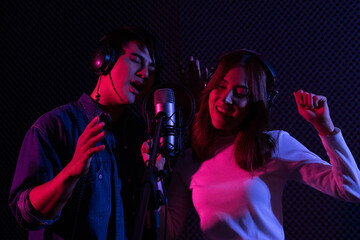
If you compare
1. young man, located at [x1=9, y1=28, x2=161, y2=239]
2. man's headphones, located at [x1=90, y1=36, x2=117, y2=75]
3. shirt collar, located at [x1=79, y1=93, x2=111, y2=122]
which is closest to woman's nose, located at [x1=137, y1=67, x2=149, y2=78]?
young man, located at [x1=9, y1=28, x2=161, y2=239]

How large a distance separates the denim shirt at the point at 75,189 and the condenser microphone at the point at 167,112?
1.30 feet

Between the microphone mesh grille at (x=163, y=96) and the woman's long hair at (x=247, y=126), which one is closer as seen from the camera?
the microphone mesh grille at (x=163, y=96)

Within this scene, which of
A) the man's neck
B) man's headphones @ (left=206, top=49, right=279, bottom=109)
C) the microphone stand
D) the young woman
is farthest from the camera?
the man's neck

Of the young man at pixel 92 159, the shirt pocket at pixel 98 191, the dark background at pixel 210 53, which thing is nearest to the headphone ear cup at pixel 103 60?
the young man at pixel 92 159

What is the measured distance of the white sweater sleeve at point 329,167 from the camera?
3.24ft

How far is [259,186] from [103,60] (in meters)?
0.79

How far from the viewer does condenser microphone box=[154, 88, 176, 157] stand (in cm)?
90

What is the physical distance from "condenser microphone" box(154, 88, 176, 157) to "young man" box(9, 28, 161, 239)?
0.60 feet

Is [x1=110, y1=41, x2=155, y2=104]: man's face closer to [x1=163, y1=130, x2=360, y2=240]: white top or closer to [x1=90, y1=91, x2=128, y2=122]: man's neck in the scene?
[x1=90, y1=91, x2=128, y2=122]: man's neck

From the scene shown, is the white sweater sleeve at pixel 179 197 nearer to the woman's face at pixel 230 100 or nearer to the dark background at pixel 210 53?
the woman's face at pixel 230 100

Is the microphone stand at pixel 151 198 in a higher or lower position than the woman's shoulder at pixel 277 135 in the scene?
higher

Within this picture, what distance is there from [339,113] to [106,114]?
1244 millimetres

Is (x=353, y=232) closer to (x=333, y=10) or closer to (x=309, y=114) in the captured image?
(x=309, y=114)

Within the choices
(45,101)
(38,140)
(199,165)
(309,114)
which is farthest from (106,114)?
(45,101)
